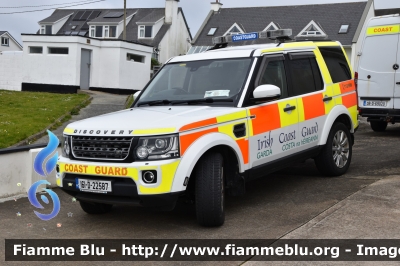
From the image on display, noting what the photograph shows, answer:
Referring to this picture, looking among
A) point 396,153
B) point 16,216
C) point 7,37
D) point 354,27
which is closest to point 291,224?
point 16,216

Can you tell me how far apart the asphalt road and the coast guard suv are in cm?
25

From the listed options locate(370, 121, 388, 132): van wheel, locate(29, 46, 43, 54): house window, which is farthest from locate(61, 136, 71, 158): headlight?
locate(29, 46, 43, 54): house window

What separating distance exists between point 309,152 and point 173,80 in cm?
210

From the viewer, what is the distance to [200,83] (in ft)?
22.9

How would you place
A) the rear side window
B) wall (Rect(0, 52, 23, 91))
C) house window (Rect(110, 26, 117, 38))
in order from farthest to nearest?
1. house window (Rect(110, 26, 117, 38))
2. wall (Rect(0, 52, 23, 91))
3. the rear side window

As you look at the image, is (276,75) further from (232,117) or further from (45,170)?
(45,170)

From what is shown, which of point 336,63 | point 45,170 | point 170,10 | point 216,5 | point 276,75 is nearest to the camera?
point 276,75

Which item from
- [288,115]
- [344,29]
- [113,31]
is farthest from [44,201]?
[113,31]

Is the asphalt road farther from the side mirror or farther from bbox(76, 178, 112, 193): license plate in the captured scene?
the side mirror

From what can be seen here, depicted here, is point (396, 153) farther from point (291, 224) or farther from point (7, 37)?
point (7, 37)

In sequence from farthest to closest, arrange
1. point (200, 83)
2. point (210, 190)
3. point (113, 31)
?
1. point (113, 31)
2. point (200, 83)
3. point (210, 190)

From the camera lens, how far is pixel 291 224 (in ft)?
19.6

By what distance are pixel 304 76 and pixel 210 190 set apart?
280 centimetres

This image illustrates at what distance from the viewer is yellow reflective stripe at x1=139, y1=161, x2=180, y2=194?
5.44 metres
